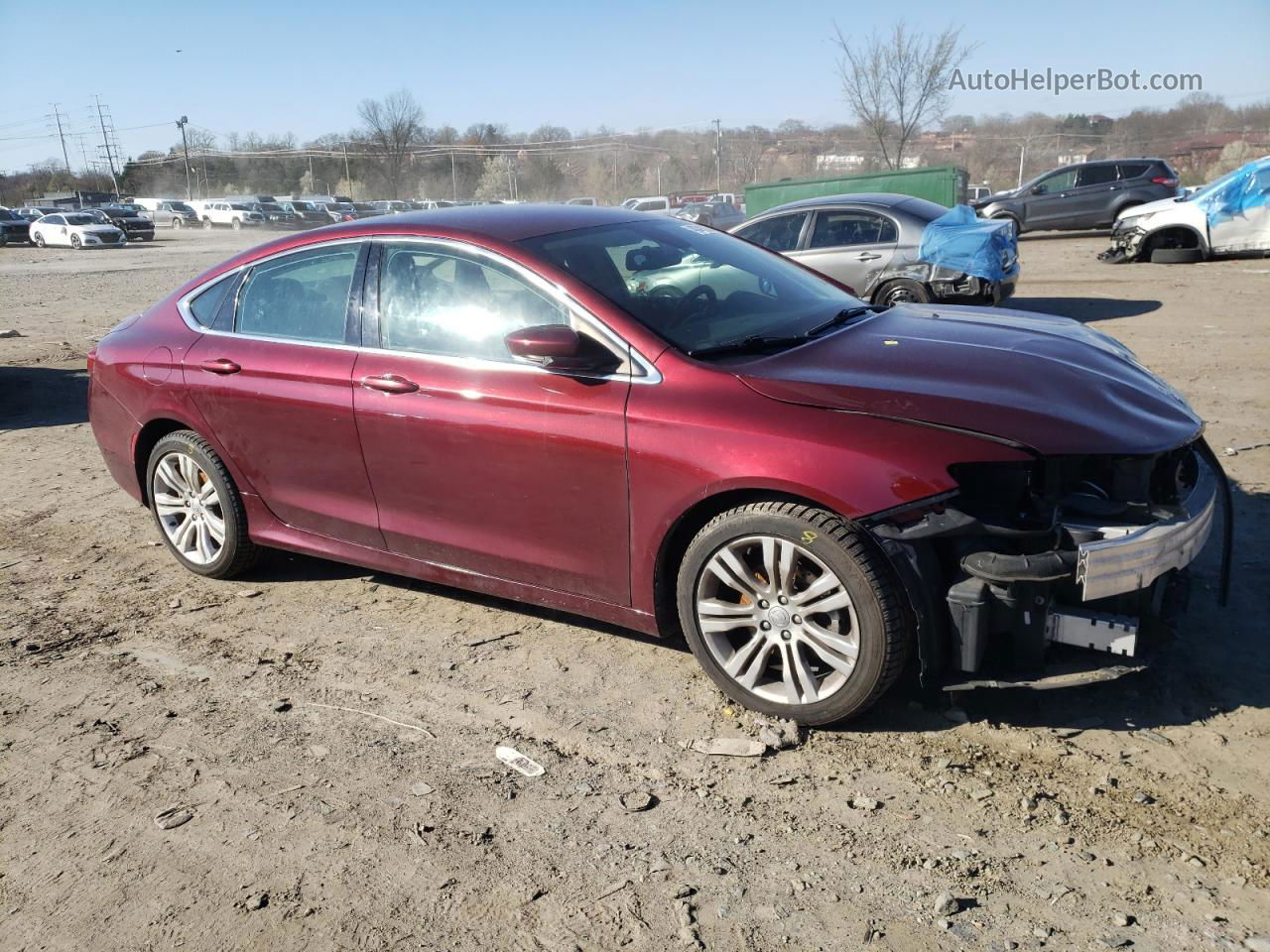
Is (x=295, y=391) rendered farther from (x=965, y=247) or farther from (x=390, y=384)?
(x=965, y=247)

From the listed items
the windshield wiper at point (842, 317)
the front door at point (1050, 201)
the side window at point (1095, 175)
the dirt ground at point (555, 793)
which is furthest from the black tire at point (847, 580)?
the side window at point (1095, 175)

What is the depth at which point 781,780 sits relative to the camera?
10.5 feet

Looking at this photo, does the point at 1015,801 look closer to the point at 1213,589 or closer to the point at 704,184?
the point at 1213,589

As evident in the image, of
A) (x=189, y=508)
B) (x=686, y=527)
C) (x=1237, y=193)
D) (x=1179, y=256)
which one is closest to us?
(x=686, y=527)

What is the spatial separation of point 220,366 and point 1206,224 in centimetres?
1545

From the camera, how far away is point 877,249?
10.7 m

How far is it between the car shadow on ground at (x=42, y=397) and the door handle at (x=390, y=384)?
5956mm

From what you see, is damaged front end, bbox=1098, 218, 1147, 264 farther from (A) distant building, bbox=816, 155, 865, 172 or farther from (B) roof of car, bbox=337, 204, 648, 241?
(A) distant building, bbox=816, 155, 865, 172

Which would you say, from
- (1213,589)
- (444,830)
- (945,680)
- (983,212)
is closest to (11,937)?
(444,830)

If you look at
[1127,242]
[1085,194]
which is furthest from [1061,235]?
[1127,242]

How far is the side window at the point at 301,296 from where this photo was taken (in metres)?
4.45

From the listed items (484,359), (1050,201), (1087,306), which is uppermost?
(484,359)

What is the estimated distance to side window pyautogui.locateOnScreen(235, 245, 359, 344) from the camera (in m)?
4.45

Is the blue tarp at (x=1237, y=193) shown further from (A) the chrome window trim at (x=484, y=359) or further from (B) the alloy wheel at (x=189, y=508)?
(B) the alloy wheel at (x=189, y=508)
